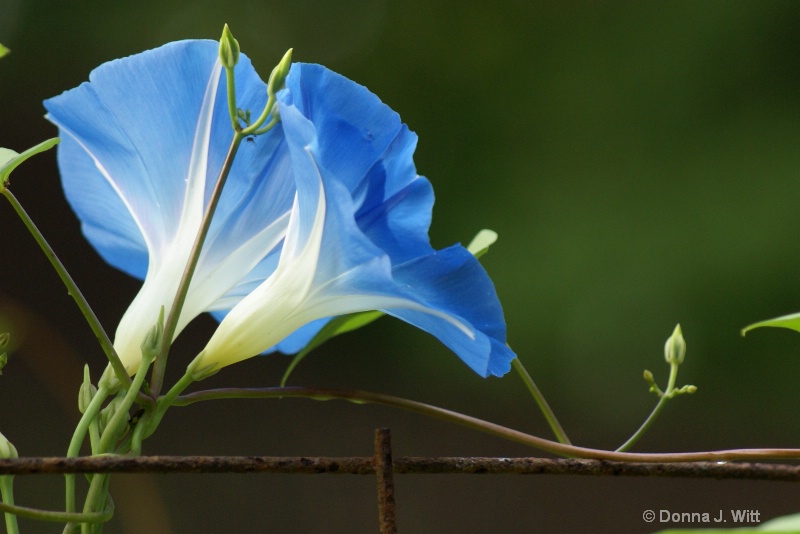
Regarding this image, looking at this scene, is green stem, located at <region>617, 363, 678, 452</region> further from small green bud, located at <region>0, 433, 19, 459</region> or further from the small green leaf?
small green bud, located at <region>0, 433, 19, 459</region>

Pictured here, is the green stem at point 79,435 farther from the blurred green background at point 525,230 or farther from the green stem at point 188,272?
the blurred green background at point 525,230

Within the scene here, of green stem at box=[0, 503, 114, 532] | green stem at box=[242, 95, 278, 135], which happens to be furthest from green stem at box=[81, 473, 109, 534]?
green stem at box=[242, 95, 278, 135]

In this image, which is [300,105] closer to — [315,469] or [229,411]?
[315,469]

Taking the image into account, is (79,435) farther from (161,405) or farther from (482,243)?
(482,243)

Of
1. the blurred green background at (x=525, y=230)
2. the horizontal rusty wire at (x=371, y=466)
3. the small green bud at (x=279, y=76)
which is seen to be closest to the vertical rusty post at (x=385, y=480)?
the horizontal rusty wire at (x=371, y=466)

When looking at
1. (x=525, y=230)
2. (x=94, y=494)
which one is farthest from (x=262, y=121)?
(x=525, y=230)

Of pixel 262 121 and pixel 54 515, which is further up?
pixel 262 121
